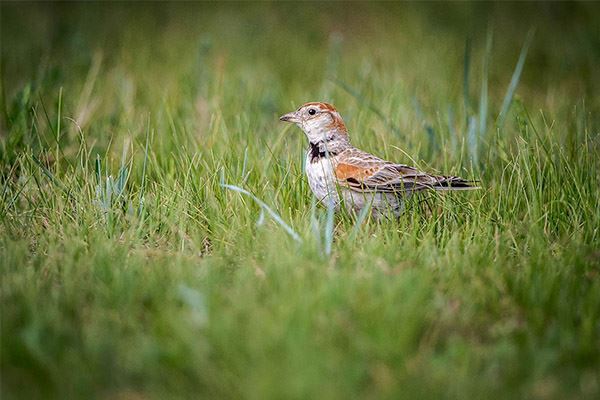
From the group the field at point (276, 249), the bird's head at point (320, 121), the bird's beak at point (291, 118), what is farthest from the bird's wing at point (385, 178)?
the bird's beak at point (291, 118)

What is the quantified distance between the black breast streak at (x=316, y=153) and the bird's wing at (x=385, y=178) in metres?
0.17

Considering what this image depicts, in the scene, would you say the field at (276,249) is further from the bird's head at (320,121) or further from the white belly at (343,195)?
the bird's head at (320,121)

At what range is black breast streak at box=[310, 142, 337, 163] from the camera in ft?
16.6

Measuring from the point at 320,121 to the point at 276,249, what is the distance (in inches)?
57.5

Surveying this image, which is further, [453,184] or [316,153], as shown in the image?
[316,153]

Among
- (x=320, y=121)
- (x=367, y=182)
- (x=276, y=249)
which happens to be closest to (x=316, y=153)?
(x=320, y=121)

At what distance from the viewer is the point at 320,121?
5234 millimetres

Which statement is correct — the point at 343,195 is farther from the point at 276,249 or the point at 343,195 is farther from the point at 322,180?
the point at 276,249

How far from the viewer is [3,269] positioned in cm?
391

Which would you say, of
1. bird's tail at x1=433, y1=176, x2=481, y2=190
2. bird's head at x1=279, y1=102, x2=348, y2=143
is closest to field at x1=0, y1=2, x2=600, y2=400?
bird's tail at x1=433, y1=176, x2=481, y2=190

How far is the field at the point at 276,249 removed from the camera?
314cm

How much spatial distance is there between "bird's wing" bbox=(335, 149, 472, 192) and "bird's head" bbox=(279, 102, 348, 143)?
0.35 metres

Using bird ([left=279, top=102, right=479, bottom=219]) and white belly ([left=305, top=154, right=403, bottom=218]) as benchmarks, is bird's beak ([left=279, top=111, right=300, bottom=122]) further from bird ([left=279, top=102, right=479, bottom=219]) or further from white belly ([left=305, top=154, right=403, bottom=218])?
white belly ([left=305, top=154, right=403, bottom=218])

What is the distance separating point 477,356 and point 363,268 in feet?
2.79
